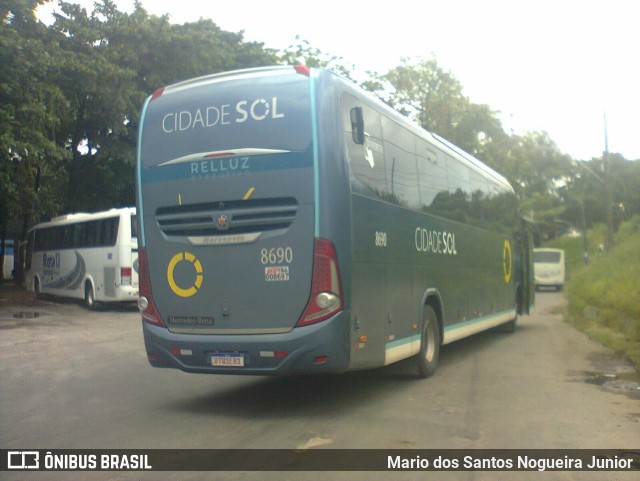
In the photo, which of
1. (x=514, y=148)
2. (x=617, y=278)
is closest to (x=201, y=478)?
(x=617, y=278)

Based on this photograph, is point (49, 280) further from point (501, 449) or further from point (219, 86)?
point (501, 449)

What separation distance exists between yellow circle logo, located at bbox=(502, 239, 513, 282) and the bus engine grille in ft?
31.6

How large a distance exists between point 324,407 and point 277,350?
1198 millimetres

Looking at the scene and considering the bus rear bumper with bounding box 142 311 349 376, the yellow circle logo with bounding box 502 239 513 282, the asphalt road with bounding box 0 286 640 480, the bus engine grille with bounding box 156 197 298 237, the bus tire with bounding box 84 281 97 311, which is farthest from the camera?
the bus tire with bounding box 84 281 97 311

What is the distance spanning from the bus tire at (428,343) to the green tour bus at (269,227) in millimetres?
1109

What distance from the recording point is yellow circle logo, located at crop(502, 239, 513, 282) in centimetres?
1647

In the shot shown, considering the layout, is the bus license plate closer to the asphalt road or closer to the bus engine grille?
the asphalt road

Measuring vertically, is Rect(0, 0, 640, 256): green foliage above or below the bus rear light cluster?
above

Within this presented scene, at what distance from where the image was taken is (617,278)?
778 inches

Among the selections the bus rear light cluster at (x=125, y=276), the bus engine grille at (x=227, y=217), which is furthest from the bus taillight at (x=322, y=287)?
the bus rear light cluster at (x=125, y=276)

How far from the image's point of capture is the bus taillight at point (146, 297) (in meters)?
8.51

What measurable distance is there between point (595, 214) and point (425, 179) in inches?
2382

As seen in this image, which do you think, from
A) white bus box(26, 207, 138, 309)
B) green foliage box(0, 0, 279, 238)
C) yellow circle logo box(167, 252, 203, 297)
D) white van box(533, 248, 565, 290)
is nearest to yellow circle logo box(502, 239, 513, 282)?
white bus box(26, 207, 138, 309)

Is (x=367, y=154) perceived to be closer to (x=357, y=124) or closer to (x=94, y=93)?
(x=357, y=124)
